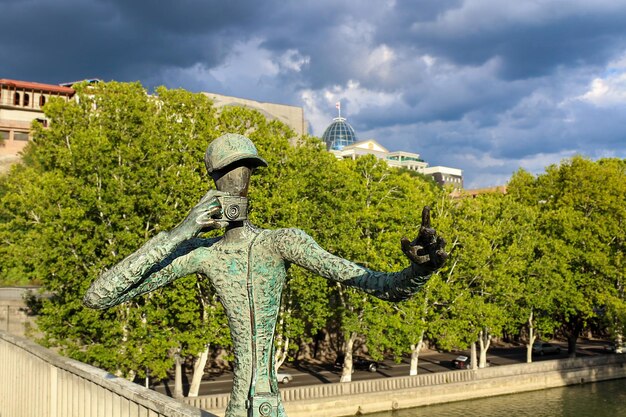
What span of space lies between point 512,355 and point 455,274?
1683 centimetres

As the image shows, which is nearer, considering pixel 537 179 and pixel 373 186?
pixel 373 186

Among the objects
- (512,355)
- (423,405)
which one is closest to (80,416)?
(423,405)

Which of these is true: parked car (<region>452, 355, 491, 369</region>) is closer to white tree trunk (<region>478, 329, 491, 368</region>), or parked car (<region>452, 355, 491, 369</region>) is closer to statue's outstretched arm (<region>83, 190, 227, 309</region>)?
white tree trunk (<region>478, 329, 491, 368</region>)

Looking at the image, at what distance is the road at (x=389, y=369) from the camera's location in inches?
1377

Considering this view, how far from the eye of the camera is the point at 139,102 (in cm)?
2808

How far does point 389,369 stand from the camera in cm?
4191

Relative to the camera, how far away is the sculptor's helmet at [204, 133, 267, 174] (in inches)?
193

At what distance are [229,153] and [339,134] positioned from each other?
432 ft

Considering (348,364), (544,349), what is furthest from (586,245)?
(348,364)

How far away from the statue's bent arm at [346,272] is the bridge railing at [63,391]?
1490mm

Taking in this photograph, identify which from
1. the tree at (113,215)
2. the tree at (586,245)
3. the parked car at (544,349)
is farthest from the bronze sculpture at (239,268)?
the parked car at (544,349)

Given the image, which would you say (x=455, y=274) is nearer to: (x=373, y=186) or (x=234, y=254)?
(x=373, y=186)

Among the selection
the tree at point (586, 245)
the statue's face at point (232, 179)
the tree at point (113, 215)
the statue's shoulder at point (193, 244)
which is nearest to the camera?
the statue's face at point (232, 179)

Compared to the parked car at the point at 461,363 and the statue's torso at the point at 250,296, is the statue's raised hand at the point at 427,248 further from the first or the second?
the parked car at the point at 461,363
